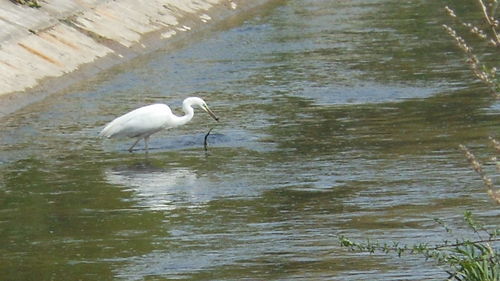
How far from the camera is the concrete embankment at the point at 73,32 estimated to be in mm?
20766

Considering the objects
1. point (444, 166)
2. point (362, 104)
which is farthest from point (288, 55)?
point (444, 166)

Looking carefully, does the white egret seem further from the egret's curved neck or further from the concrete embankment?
the concrete embankment

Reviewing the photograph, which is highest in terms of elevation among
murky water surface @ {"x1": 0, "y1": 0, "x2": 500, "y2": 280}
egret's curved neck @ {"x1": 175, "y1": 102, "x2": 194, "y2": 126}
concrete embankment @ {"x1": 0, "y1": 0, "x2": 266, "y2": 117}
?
concrete embankment @ {"x1": 0, "y1": 0, "x2": 266, "y2": 117}

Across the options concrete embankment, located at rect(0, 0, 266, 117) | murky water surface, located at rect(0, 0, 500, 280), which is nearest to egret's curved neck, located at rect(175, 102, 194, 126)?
murky water surface, located at rect(0, 0, 500, 280)

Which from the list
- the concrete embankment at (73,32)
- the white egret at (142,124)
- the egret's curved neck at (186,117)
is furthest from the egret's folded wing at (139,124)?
the concrete embankment at (73,32)

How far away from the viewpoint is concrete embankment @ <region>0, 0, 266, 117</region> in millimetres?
20766

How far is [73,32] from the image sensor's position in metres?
23.6

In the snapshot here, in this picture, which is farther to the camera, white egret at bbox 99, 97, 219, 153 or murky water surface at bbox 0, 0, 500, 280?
white egret at bbox 99, 97, 219, 153

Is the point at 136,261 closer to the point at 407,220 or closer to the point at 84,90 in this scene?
the point at 407,220

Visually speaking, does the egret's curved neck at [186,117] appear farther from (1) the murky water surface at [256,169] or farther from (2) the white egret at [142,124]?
(1) the murky water surface at [256,169]

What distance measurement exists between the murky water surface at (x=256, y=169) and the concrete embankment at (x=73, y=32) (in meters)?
0.67

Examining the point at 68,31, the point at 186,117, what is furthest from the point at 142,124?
the point at 68,31

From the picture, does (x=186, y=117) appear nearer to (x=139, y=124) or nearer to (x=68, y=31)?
(x=139, y=124)

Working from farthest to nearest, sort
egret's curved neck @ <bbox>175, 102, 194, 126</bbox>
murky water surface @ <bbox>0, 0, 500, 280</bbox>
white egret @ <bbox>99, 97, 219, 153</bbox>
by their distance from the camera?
egret's curved neck @ <bbox>175, 102, 194, 126</bbox> → white egret @ <bbox>99, 97, 219, 153</bbox> → murky water surface @ <bbox>0, 0, 500, 280</bbox>
